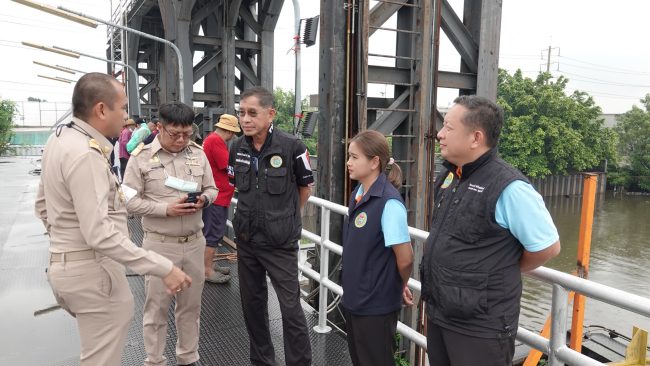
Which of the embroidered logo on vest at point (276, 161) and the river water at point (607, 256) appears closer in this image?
the embroidered logo on vest at point (276, 161)

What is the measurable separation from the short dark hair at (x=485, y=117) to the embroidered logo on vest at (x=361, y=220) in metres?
0.68

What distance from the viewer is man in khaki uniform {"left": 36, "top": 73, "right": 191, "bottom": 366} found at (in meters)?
1.99

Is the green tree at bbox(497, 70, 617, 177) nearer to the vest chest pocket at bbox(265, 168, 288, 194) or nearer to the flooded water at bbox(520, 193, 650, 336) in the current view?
the flooded water at bbox(520, 193, 650, 336)

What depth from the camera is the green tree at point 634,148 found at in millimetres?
50219

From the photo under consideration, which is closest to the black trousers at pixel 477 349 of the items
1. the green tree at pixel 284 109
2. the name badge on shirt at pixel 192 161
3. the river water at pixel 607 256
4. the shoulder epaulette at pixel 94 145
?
the shoulder epaulette at pixel 94 145

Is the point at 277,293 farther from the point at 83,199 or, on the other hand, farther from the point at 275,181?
the point at 83,199

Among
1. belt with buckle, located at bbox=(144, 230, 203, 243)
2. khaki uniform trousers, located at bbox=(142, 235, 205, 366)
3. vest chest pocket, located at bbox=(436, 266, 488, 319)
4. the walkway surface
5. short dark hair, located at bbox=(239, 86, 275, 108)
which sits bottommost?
the walkway surface

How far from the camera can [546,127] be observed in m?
41.3

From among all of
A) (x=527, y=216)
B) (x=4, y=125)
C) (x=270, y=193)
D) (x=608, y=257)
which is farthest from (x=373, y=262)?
(x=4, y=125)

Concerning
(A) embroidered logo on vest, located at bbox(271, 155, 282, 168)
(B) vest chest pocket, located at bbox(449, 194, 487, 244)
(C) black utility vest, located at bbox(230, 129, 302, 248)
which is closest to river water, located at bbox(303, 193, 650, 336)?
(C) black utility vest, located at bbox(230, 129, 302, 248)

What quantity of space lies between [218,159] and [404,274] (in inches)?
103

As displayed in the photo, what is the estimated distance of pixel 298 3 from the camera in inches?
283

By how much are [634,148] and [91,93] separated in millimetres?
60537

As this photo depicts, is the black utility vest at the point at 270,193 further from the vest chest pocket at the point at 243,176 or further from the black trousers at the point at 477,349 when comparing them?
the black trousers at the point at 477,349
